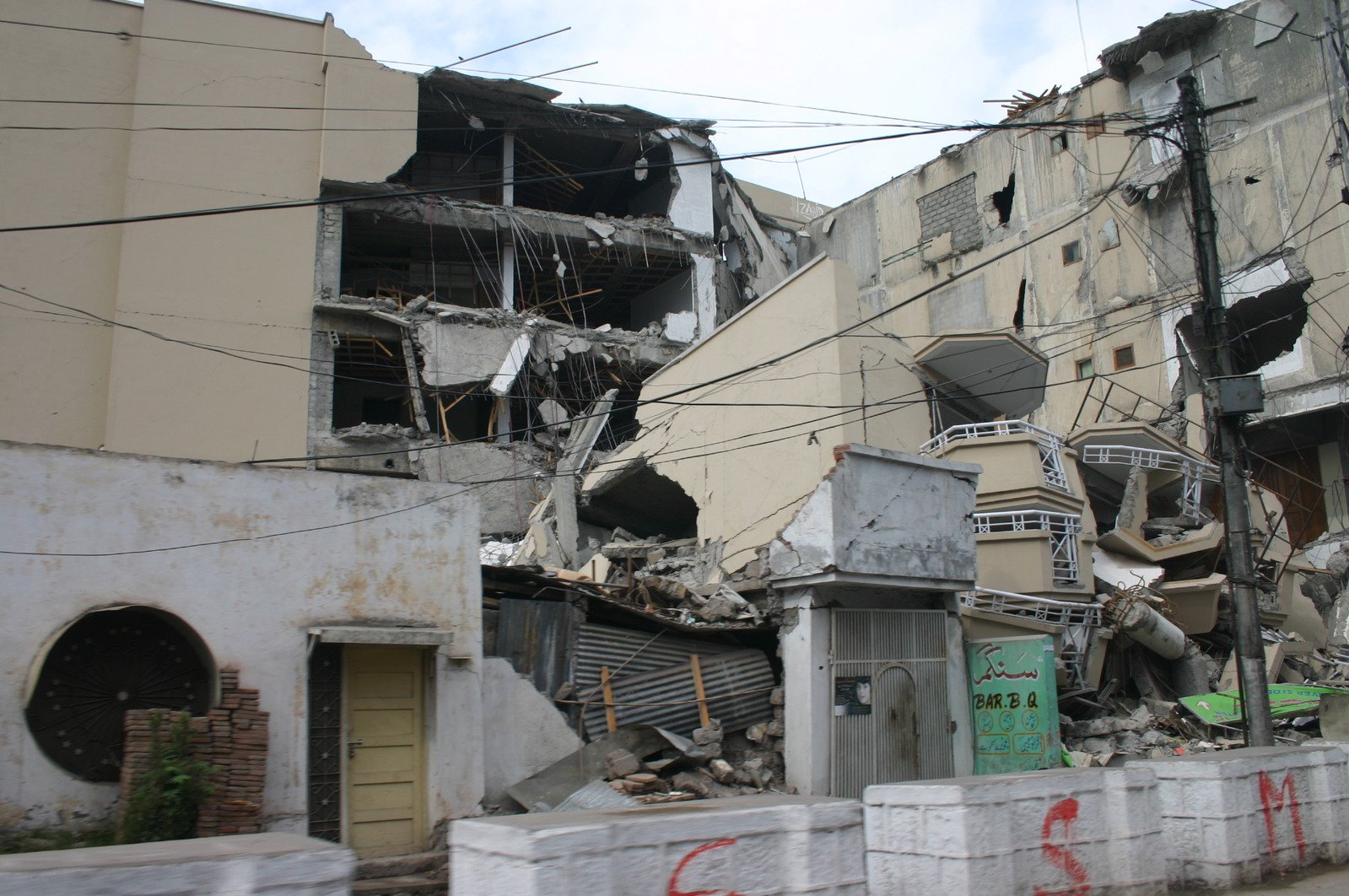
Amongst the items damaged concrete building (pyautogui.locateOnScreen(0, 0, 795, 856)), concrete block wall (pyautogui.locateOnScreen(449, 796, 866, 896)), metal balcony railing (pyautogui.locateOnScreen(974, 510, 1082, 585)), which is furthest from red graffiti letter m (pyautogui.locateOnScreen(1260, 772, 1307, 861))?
damaged concrete building (pyautogui.locateOnScreen(0, 0, 795, 856))

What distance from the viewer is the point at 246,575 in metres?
9.76

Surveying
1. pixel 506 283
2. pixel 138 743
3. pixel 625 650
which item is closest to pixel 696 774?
pixel 625 650

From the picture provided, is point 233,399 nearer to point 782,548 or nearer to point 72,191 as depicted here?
point 72,191

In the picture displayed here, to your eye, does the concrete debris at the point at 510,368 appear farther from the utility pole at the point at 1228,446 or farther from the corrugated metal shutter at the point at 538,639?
the utility pole at the point at 1228,446

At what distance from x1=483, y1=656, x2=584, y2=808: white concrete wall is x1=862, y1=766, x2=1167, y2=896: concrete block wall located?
5.60 meters

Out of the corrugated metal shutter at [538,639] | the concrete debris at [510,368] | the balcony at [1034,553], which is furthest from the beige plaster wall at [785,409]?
the concrete debris at [510,368]

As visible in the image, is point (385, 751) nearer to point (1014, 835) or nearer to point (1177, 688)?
point (1014, 835)

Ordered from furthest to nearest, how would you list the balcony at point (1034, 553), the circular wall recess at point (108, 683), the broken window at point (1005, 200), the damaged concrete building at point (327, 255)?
the broken window at point (1005, 200), the damaged concrete building at point (327, 255), the balcony at point (1034, 553), the circular wall recess at point (108, 683)

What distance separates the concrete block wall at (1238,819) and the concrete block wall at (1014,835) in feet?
1.84

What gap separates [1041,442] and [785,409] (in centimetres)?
502

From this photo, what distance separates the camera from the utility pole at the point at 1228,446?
33.6 feet

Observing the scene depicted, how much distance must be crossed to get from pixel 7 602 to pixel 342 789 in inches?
132

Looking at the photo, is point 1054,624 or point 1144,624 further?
point 1144,624

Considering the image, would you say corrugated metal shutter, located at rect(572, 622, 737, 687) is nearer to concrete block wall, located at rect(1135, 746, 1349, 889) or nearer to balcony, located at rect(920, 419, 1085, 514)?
concrete block wall, located at rect(1135, 746, 1349, 889)
